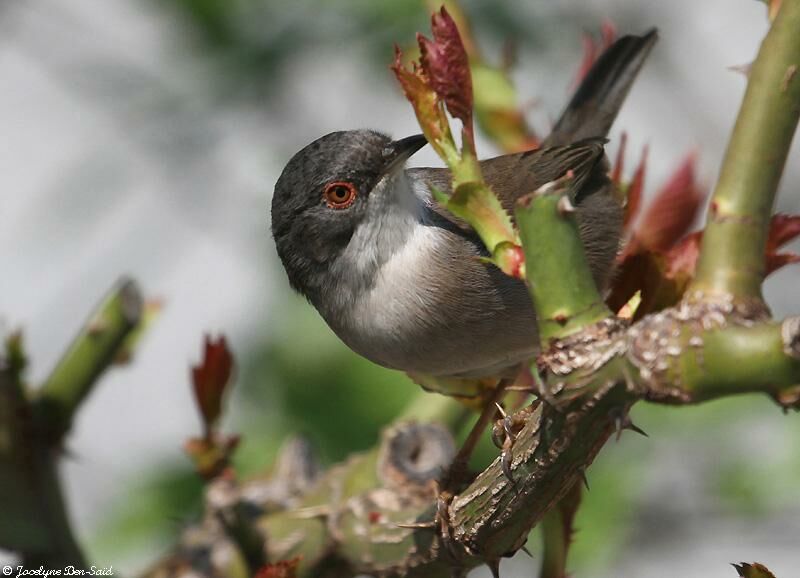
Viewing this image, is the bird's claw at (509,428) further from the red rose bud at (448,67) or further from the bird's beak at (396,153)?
the bird's beak at (396,153)

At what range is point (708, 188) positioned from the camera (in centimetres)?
338

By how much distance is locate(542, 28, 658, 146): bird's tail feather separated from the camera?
4219mm

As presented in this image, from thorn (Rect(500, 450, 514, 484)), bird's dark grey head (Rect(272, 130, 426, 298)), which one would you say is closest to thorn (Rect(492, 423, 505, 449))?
thorn (Rect(500, 450, 514, 484))

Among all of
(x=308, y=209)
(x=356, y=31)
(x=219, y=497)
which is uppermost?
(x=356, y=31)

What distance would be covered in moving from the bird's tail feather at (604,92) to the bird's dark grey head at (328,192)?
99cm

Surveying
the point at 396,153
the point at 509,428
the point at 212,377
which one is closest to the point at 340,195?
the point at 396,153

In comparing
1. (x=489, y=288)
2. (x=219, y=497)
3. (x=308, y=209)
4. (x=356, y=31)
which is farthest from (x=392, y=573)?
(x=356, y=31)

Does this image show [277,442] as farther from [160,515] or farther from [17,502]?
[17,502]

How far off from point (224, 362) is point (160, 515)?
1.50m

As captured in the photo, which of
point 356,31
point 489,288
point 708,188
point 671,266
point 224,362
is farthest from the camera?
point 356,31

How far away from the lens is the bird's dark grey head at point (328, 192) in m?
3.34

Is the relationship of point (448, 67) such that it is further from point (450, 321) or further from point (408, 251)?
point (408, 251)

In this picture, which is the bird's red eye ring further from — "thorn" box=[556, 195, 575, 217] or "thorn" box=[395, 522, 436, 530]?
"thorn" box=[556, 195, 575, 217]

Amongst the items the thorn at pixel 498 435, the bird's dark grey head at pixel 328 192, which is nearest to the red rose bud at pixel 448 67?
the thorn at pixel 498 435
